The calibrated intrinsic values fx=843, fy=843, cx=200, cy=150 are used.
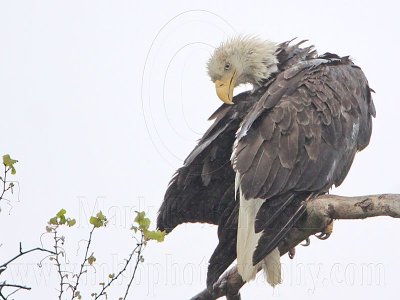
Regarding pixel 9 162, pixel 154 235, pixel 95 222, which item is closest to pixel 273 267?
pixel 154 235

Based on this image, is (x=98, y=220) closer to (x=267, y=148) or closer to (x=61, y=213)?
(x=61, y=213)

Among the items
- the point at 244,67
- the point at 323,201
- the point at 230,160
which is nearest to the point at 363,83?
the point at 244,67

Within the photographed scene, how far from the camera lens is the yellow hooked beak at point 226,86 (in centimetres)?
704

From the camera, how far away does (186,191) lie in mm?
6488

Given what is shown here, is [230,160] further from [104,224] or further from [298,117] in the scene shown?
[104,224]

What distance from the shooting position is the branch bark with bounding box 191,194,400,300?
467cm

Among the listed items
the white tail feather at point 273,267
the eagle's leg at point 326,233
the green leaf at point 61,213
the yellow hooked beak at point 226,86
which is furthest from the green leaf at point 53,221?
the yellow hooked beak at point 226,86

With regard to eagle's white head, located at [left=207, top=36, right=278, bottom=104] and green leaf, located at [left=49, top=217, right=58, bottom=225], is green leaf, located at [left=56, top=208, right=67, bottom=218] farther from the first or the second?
eagle's white head, located at [left=207, top=36, right=278, bottom=104]

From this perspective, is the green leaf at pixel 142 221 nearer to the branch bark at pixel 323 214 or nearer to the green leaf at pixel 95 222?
the green leaf at pixel 95 222

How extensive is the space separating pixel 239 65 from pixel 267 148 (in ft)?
5.12

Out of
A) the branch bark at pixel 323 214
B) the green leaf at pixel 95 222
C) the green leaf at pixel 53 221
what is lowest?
the green leaf at pixel 95 222

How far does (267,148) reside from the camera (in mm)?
5898

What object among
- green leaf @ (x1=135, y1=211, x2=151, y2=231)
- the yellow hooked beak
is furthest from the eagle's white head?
Result: green leaf @ (x1=135, y1=211, x2=151, y2=231)

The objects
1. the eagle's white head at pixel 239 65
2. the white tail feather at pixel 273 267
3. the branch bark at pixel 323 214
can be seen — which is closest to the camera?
the branch bark at pixel 323 214
